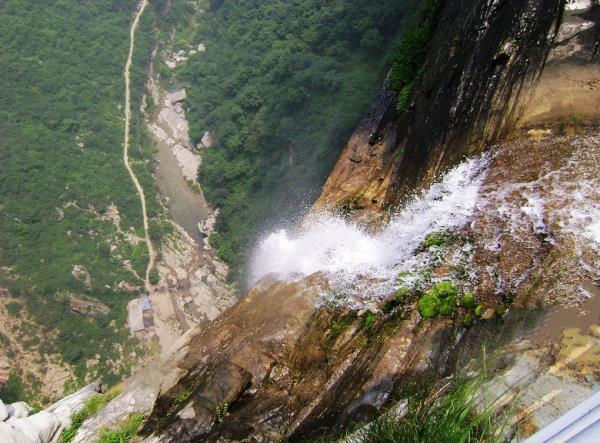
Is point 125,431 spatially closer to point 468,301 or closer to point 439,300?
point 439,300

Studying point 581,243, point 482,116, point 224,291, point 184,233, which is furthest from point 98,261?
point 581,243

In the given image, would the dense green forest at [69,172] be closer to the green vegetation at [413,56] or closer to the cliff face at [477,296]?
the cliff face at [477,296]

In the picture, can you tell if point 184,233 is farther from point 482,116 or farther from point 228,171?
point 482,116

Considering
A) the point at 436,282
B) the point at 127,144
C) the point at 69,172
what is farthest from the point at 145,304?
the point at 436,282

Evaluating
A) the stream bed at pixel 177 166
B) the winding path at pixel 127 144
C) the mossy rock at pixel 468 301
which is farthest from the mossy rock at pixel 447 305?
the stream bed at pixel 177 166

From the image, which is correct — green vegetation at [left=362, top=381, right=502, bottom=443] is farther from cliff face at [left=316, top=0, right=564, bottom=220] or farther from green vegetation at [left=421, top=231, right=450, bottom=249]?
cliff face at [left=316, top=0, right=564, bottom=220]

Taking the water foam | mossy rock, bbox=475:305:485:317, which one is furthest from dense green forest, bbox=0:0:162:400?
mossy rock, bbox=475:305:485:317

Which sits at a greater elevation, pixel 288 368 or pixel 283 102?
pixel 283 102
